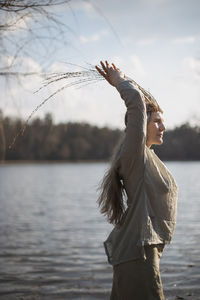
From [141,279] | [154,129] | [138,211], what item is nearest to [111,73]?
[154,129]

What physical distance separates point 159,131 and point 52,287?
12.8ft

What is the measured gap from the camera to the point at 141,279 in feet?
8.22

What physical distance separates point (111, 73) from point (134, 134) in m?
0.54

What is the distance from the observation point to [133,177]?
2627 millimetres

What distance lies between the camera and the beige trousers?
2488 mm

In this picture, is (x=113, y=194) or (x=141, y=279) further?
(x=113, y=194)

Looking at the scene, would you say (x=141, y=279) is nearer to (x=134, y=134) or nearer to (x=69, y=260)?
(x=134, y=134)

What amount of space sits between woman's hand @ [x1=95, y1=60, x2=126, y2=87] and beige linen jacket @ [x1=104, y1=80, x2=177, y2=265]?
10 cm

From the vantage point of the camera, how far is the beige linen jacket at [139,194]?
2.55m

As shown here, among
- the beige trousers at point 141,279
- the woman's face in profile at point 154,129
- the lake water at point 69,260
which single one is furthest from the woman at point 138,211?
the lake water at point 69,260

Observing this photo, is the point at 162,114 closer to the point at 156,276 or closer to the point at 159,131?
the point at 159,131

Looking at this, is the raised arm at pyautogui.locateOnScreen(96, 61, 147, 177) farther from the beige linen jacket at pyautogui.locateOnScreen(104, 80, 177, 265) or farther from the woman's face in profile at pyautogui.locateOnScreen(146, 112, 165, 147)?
the woman's face in profile at pyautogui.locateOnScreen(146, 112, 165, 147)

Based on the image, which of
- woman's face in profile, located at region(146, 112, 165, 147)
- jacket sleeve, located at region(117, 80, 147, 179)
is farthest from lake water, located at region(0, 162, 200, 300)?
jacket sleeve, located at region(117, 80, 147, 179)

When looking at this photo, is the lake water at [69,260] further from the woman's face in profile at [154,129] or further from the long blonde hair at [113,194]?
the woman's face in profile at [154,129]
